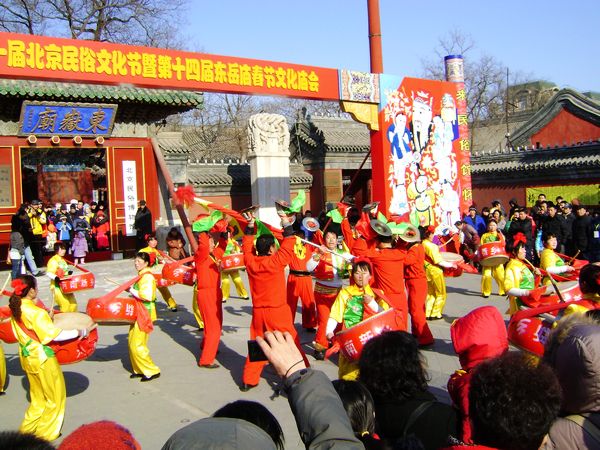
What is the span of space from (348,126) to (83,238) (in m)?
9.34

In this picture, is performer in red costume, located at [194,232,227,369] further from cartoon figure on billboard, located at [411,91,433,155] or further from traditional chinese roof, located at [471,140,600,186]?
traditional chinese roof, located at [471,140,600,186]

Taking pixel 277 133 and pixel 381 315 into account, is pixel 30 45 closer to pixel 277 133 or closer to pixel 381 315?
pixel 381 315

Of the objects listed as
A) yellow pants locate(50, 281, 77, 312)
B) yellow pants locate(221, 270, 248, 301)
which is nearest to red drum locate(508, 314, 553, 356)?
yellow pants locate(221, 270, 248, 301)

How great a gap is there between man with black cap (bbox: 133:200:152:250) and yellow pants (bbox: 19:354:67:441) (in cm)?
843

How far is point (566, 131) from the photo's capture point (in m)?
19.0

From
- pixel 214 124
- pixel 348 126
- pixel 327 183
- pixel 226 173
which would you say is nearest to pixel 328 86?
pixel 226 173

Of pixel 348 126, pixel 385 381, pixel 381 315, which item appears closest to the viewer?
pixel 385 381

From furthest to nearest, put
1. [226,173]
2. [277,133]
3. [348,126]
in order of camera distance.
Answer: [348,126] < [226,173] < [277,133]

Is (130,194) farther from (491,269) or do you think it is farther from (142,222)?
(491,269)

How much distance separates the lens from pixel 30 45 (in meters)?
8.21

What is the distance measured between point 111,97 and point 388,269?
8.30 metres

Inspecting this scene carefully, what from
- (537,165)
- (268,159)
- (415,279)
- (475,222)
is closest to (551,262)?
(415,279)

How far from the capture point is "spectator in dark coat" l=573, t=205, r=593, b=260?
11.6m

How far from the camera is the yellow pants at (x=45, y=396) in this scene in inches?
A: 185
